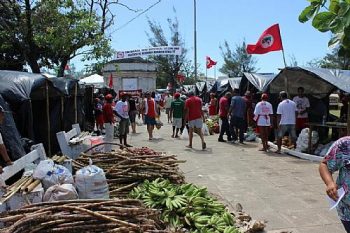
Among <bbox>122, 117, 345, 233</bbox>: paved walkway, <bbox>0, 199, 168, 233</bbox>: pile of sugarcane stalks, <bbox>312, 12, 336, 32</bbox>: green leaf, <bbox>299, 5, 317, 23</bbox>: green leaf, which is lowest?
<bbox>122, 117, 345, 233</bbox>: paved walkway

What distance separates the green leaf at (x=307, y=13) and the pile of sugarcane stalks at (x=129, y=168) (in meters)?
4.27

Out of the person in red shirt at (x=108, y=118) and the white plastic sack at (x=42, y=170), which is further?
the person in red shirt at (x=108, y=118)

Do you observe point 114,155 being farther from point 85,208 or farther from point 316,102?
point 316,102

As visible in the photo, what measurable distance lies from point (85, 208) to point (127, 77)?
43.7 meters

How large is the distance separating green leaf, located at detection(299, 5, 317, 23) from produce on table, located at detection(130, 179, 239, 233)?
3.03 m

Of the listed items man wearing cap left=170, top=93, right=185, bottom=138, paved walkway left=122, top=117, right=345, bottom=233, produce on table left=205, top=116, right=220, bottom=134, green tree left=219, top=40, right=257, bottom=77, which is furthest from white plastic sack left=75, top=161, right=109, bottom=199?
green tree left=219, top=40, right=257, bottom=77

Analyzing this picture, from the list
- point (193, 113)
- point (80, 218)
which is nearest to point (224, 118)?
point (193, 113)

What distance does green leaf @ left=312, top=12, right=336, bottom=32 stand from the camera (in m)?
2.68

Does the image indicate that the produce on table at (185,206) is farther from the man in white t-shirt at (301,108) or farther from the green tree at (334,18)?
the man in white t-shirt at (301,108)

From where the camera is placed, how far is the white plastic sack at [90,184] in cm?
547

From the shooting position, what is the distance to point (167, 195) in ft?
19.3

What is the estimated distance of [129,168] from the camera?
22.2ft

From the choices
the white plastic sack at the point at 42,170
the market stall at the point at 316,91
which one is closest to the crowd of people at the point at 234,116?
the market stall at the point at 316,91

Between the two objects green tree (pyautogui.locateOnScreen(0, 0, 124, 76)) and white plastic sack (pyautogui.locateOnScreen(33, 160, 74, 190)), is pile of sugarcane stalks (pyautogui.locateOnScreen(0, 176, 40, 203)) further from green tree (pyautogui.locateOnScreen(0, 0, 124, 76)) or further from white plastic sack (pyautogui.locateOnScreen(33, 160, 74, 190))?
green tree (pyautogui.locateOnScreen(0, 0, 124, 76))
